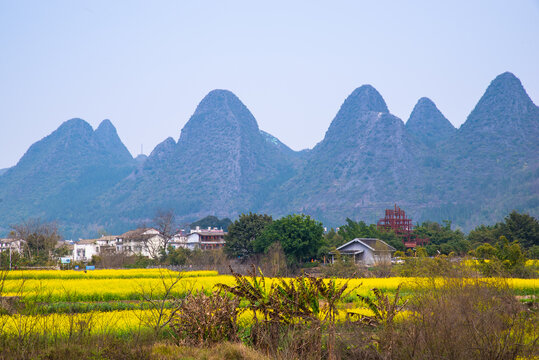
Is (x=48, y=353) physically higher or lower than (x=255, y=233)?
lower

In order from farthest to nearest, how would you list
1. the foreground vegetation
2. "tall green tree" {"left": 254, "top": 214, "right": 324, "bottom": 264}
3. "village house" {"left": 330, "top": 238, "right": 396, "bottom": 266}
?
1. "village house" {"left": 330, "top": 238, "right": 396, "bottom": 266}
2. "tall green tree" {"left": 254, "top": 214, "right": 324, "bottom": 264}
3. the foreground vegetation

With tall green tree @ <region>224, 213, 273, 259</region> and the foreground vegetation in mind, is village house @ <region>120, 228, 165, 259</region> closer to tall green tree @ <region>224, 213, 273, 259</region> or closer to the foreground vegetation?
tall green tree @ <region>224, 213, 273, 259</region>

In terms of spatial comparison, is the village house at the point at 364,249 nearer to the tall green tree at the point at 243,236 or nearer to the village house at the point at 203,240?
the tall green tree at the point at 243,236

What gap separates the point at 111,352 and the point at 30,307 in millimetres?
2155

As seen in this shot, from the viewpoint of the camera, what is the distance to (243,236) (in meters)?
65.6

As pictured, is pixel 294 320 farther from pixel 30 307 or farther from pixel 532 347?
pixel 30 307

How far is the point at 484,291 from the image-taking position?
1417 centimetres

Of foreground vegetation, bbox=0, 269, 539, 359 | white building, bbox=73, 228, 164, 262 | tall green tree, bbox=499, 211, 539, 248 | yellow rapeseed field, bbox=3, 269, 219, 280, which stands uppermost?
white building, bbox=73, 228, 164, 262

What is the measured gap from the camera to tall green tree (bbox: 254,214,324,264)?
187 feet

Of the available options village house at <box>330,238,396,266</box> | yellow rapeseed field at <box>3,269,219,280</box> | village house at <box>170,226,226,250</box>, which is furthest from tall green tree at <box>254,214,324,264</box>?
village house at <box>170,226,226,250</box>

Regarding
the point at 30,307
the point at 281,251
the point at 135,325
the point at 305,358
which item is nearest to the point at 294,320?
the point at 305,358

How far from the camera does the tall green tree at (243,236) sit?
2579 inches

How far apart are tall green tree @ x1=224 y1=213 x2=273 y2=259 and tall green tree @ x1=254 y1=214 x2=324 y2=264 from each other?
593cm

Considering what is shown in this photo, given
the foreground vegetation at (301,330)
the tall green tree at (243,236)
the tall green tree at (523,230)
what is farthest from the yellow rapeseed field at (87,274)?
the tall green tree at (523,230)
